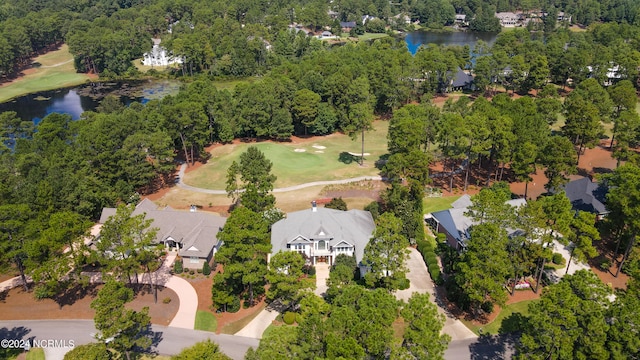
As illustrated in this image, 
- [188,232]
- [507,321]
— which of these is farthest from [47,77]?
[507,321]

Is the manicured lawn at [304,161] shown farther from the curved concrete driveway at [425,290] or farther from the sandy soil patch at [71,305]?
the sandy soil patch at [71,305]

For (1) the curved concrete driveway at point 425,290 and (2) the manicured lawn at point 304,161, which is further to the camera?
(2) the manicured lawn at point 304,161

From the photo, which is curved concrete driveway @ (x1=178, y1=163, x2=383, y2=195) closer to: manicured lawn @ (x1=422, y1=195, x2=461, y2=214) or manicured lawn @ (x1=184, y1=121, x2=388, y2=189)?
manicured lawn @ (x1=184, y1=121, x2=388, y2=189)

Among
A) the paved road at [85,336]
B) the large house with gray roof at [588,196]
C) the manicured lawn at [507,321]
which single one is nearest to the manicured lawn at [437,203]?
the large house with gray roof at [588,196]

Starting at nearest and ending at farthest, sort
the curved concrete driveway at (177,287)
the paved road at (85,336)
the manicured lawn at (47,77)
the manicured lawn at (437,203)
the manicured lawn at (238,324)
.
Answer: the paved road at (85,336)
the manicured lawn at (238,324)
the curved concrete driveway at (177,287)
the manicured lawn at (437,203)
the manicured lawn at (47,77)

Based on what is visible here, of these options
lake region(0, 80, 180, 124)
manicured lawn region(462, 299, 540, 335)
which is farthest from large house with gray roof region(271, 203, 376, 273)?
lake region(0, 80, 180, 124)

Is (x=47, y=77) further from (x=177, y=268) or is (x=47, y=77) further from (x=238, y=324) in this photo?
(x=238, y=324)

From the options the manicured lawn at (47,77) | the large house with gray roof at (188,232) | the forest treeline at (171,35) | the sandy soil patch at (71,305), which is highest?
the forest treeline at (171,35)
